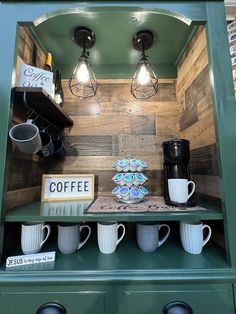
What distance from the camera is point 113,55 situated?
44.9 inches

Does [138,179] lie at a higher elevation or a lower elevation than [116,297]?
higher

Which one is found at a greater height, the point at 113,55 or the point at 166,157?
the point at 113,55

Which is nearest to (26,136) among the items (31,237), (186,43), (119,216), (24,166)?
(24,166)

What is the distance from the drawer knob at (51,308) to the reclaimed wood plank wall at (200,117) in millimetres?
731

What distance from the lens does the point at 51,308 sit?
0.60m

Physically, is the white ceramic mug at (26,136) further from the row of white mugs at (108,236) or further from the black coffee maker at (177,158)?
the black coffee maker at (177,158)

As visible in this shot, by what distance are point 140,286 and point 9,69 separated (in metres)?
0.98

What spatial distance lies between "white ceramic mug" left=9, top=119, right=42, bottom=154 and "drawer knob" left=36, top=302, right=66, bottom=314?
581mm

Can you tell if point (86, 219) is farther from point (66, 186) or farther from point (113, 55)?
point (113, 55)

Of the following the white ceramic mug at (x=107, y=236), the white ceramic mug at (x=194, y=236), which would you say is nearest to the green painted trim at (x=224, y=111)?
the white ceramic mug at (x=194, y=236)

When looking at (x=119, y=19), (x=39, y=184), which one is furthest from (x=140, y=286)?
(x=119, y=19)

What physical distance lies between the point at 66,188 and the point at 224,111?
87 centimetres

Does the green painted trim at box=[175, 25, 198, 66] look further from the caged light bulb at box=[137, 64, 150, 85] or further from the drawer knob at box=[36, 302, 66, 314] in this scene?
the drawer knob at box=[36, 302, 66, 314]

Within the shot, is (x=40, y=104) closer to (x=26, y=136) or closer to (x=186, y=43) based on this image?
(x=26, y=136)
